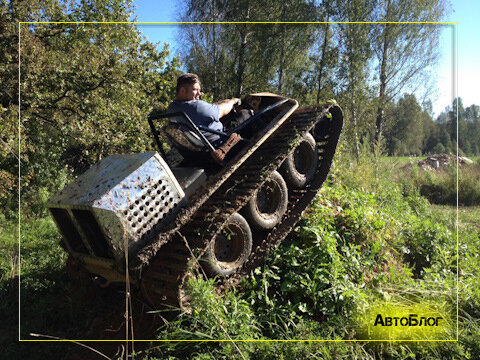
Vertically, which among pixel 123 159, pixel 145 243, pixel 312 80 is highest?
pixel 312 80

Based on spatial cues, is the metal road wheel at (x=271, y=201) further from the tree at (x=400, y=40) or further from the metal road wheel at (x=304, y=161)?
the tree at (x=400, y=40)

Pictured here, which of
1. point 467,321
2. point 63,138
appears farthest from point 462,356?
point 63,138

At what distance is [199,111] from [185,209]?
1.27 m

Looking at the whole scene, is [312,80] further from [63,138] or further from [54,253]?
[54,253]

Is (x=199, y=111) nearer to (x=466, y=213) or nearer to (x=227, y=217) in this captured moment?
(x=227, y=217)

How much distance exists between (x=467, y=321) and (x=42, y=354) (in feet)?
13.6

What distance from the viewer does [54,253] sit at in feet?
19.9

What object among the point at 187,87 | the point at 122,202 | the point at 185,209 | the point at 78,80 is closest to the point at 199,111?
the point at 187,87

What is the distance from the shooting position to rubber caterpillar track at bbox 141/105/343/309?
3506mm

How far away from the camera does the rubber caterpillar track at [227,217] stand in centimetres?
351

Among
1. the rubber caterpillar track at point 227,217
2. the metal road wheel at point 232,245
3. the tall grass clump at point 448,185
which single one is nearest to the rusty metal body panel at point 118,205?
the rubber caterpillar track at point 227,217

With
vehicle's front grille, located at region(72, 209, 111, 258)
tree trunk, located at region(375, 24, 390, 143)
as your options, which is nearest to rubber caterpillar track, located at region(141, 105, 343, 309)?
vehicle's front grille, located at region(72, 209, 111, 258)

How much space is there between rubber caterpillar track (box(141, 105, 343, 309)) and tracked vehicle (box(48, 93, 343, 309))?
1 centimetres

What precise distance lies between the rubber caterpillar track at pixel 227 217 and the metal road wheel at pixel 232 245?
0.38 feet
